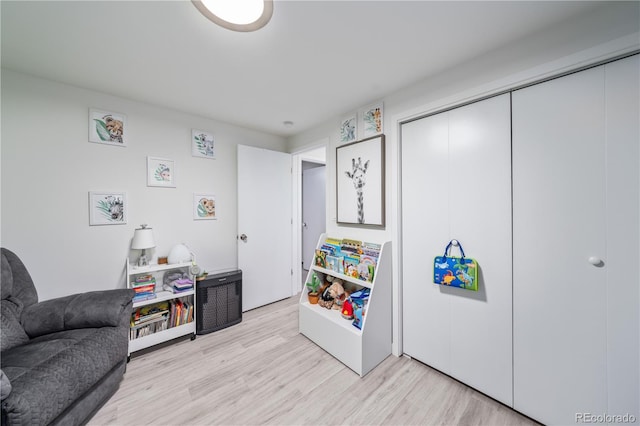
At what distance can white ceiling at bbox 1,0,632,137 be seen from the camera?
3.99ft

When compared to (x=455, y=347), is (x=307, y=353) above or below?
below

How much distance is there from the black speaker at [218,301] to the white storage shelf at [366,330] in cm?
94

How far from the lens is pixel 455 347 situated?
5.66 ft

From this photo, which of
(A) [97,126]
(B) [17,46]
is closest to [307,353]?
(A) [97,126]

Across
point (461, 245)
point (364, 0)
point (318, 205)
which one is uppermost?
point (364, 0)

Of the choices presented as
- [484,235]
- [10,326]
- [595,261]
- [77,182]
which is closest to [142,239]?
[77,182]

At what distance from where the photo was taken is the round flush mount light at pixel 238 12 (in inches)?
44.9

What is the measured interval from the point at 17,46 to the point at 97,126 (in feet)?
2.13

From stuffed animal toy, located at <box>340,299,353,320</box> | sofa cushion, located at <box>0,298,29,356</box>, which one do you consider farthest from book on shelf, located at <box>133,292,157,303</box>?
stuffed animal toy, located at <box>340,299,353,320</box>

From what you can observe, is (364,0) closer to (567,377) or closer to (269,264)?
(567,377)

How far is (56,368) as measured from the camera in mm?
1190

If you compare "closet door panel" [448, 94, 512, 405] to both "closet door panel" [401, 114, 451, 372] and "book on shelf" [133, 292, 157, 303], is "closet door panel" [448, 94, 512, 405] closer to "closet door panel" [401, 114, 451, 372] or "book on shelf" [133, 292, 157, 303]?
"closet door panel" [401, 114, 451, 372]

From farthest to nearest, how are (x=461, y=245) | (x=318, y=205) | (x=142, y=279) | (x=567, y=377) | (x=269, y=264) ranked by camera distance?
(x=318, y=205) < (x=269, y=264) < (x=142, y=279) < (x=461, y=245) < (x=567, y=377)

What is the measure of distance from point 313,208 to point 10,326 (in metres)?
3.68
